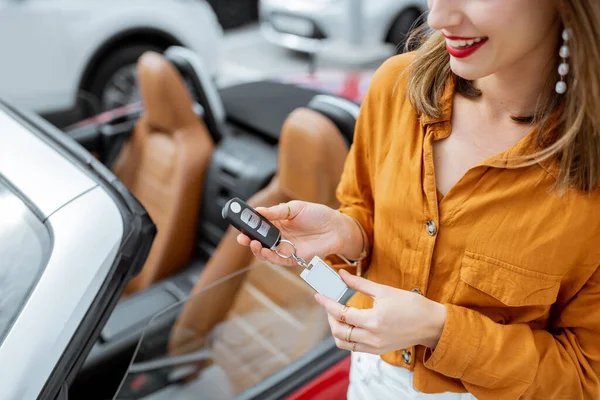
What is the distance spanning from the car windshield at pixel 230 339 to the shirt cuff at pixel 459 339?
24.3 inches

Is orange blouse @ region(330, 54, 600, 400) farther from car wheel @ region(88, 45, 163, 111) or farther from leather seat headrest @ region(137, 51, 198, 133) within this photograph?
car wheel @ region(88, 45, 163, 111)

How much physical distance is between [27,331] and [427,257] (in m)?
0.69

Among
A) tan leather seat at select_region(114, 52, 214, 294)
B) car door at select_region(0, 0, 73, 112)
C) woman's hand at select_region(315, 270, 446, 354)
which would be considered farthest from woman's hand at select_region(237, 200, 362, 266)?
car door at select_region(0, 0, 73, 112)

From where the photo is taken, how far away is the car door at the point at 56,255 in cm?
102

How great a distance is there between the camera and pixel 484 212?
0.88 metres

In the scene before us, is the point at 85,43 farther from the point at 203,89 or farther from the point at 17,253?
the point at 17,253

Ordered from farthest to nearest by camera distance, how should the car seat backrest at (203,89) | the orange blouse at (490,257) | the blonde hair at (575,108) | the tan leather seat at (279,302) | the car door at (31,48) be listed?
the car door at (31,48)
the car seat backrest at (203,89)
the tan leather seat at (279,302)
the orange blouse at (490,257)
the blonde hair at (575,108)

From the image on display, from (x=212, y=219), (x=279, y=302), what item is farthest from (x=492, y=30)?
(x=212, y=219)

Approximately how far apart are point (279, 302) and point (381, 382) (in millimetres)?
797

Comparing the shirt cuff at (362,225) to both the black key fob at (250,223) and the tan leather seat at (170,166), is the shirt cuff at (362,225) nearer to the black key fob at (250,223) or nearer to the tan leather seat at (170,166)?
the black key fob at (250,223)

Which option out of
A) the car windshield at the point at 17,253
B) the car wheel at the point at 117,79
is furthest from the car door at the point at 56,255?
the car wheel at the point at 117,79

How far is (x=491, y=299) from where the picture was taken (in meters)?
0.93

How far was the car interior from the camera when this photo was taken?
1.59m

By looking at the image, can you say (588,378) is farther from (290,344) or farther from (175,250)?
(175,250)
